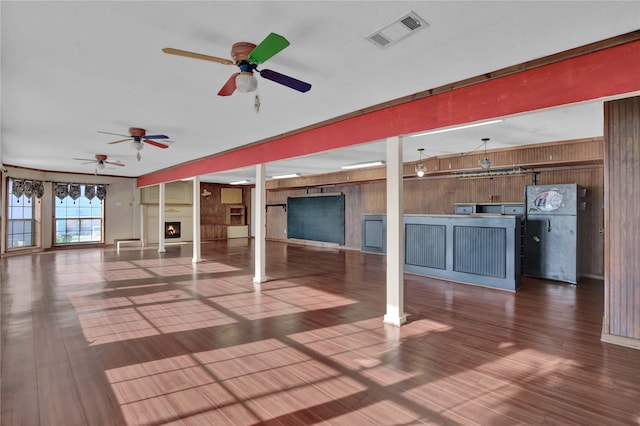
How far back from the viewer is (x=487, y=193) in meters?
8.05

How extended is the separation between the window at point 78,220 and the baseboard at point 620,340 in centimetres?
1440

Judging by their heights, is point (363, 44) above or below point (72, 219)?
above

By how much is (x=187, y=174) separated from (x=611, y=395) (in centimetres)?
919

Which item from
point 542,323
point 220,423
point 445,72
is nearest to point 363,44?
point 445,72

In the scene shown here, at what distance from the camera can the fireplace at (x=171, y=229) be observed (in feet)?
44.4

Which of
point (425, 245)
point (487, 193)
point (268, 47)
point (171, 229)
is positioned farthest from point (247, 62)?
point (171, 229)

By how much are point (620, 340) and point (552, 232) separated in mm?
3375

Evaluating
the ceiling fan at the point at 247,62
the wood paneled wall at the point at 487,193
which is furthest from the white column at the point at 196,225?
the ceiling fan at the point at 247,62

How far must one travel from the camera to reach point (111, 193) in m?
12.4

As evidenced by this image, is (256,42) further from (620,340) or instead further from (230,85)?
(620,340)

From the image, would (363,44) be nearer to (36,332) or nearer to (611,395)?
(611,395)

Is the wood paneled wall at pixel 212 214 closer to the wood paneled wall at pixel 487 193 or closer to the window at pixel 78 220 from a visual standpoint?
the window at pixel 78 220

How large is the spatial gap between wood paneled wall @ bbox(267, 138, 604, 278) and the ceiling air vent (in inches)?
218

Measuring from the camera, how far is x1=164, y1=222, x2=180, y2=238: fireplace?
13.5 meters
